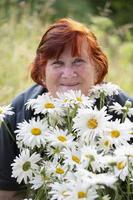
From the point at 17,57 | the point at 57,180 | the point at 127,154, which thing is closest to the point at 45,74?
the point at 57,180

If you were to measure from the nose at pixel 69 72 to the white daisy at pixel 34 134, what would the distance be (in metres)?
0.34

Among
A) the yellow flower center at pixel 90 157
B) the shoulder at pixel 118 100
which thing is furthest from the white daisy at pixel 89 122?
the shoulder at pixel 118 100

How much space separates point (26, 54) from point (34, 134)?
2.29 meters

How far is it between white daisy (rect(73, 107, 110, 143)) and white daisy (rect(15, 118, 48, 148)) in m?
0.12

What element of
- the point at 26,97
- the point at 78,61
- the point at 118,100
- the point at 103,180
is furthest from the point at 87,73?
the point at 103,180

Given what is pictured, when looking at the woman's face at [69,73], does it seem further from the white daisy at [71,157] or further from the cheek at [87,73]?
the white daisy at [71,157]

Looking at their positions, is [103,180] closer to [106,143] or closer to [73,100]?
[106,143]

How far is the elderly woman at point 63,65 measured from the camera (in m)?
2.11

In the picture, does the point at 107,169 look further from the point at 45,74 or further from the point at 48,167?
the point at 45,74

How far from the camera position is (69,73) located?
2092mm

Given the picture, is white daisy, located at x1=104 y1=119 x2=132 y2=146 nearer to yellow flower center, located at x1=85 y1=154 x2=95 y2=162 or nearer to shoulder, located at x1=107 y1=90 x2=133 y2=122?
yellow flower center, located at x1=85 y1=154 x2=95 y2=162

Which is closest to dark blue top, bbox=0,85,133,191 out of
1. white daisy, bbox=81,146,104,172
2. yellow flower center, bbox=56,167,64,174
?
yellow flower center, bbox=56,167,64,174

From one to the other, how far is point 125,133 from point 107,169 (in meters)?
0.12

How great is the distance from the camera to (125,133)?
164 centimetres
